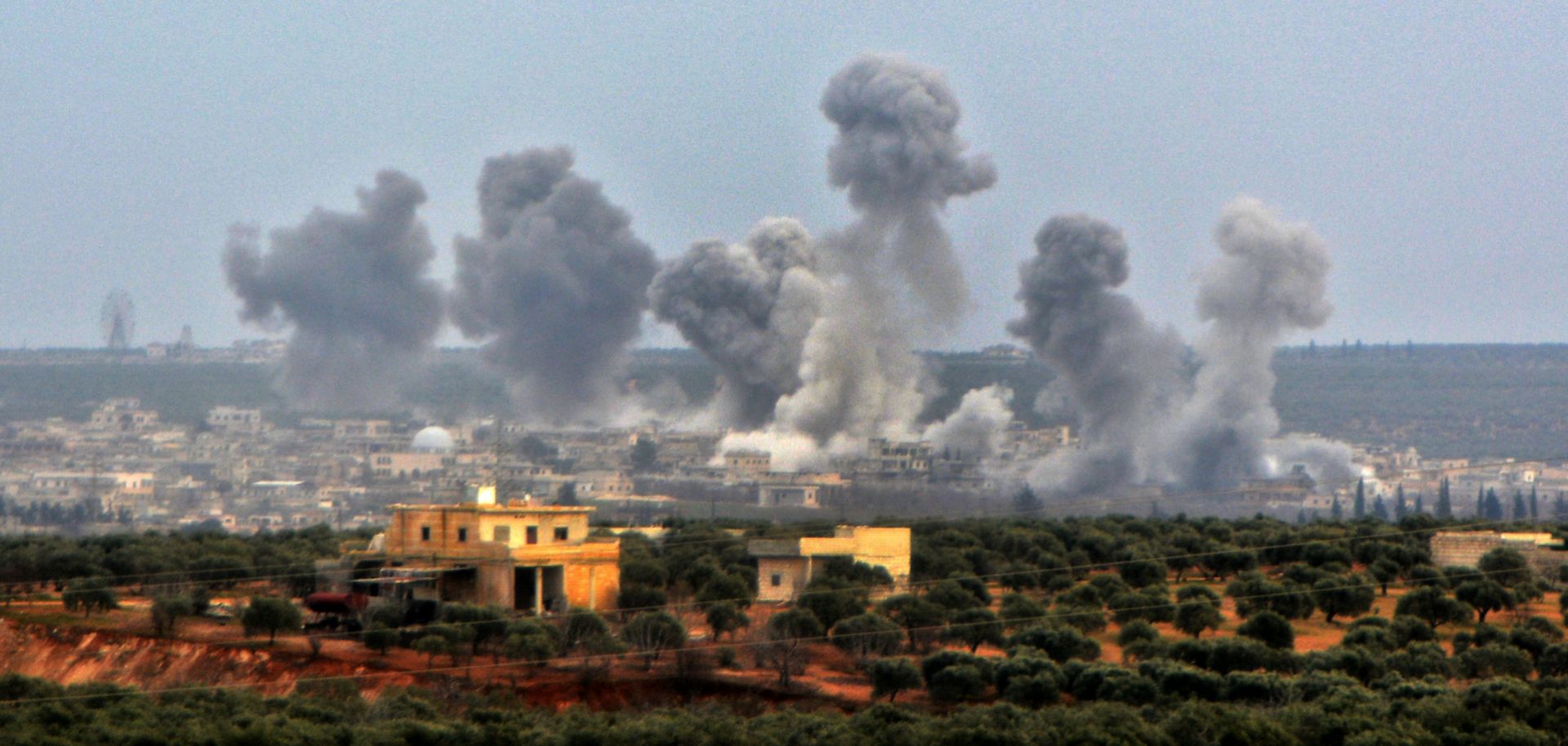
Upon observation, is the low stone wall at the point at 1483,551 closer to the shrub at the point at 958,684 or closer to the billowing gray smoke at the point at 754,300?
the shrub at the point at 958,684

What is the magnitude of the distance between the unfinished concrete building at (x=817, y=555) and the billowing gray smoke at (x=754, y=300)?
55.4 metres

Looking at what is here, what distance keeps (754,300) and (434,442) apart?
32.4 meters

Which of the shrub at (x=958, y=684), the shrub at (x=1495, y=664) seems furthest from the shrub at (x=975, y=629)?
the shrub at (x=1495, y=664)

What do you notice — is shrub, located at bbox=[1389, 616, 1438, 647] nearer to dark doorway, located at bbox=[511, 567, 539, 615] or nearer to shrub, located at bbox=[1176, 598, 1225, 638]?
shrub, located at bbox=[1176, 598, 1225, 638]

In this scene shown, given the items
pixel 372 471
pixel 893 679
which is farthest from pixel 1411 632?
pixel 372 471

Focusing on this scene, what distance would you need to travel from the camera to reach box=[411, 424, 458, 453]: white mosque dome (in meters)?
128

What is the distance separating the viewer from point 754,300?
10456 centimetres

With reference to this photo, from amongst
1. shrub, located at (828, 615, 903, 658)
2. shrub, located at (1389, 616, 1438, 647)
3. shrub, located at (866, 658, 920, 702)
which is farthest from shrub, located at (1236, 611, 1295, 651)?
shrub, located at (866, 658, 920, 702)

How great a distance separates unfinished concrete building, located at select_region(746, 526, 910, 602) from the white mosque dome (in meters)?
82.6

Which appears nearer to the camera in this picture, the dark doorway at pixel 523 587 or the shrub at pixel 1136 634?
the shrub at pixel 1136 634

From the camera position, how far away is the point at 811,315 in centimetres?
10188

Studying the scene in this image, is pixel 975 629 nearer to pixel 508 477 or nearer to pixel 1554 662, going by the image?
pixel 1554 662

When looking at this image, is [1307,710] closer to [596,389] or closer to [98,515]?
[98,515]

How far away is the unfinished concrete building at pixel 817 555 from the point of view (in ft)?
142
